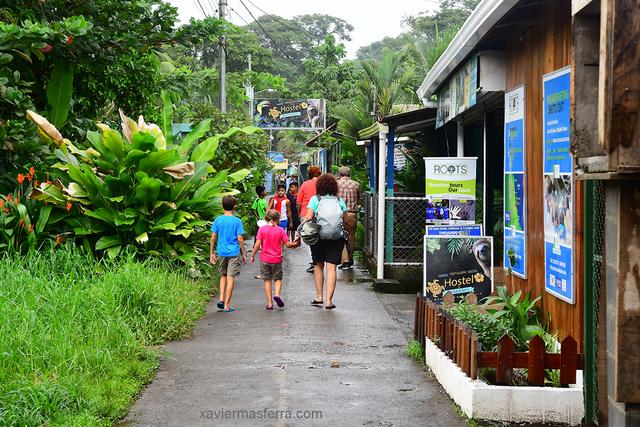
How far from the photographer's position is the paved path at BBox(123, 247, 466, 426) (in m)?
6.21

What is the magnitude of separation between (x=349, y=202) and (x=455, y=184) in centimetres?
496

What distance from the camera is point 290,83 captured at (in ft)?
254

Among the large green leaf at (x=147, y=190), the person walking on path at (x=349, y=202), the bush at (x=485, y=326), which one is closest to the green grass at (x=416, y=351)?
the bush at (x=485, y=326)

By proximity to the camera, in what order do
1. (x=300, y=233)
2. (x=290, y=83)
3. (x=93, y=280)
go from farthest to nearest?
(x=290, y=83) < (x=300, y=233) < (x=93, y=280)

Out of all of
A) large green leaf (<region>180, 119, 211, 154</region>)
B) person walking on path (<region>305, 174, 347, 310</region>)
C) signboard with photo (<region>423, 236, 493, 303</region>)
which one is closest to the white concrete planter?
signboard with photo (<region>423, 236, 493, 303</region>)

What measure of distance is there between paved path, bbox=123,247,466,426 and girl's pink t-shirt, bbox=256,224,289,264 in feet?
2.21

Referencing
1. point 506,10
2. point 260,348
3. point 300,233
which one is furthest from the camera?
point 300,233

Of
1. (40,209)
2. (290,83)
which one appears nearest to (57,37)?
(40,209)

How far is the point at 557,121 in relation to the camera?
282 inches

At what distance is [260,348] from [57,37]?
221 inches

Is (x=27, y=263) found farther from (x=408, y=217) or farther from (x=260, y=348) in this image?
(x=408, y=217)

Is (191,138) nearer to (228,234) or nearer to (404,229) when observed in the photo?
(228,234)

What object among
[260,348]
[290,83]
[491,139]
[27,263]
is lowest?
[260,348]

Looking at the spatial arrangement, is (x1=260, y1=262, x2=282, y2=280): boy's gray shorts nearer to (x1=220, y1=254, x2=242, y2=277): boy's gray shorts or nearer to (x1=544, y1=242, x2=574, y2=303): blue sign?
(x1=220, y1=254, x2=242, y2=277): boy's gray shorts
